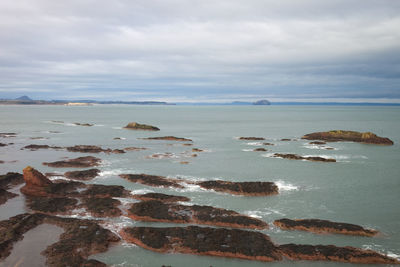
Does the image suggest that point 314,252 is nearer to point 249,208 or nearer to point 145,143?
point 249,208

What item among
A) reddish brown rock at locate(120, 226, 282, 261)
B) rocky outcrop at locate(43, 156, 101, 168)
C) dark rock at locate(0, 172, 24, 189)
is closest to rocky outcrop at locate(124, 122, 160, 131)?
rocky outcrop at locate(43, 156, 101, 168)

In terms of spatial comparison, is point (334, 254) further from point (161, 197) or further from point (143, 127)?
point (143, 127)

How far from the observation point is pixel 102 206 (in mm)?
20797

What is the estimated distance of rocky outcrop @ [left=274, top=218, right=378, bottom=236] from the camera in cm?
1745

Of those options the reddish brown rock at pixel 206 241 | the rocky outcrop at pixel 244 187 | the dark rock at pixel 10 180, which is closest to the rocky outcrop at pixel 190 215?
the reddish brown rock at pixel 206 241

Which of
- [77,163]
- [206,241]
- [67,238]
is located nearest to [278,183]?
[206,241]

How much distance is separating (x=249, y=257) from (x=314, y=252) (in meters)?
3.38

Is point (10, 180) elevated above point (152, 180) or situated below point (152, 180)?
below

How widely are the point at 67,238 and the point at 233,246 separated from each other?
9.18 m

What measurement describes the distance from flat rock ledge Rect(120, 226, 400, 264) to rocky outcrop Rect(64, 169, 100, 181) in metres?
13.2

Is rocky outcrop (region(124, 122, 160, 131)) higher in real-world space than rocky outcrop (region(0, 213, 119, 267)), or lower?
higher

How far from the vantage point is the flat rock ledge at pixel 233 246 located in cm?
1473

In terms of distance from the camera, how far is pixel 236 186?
84.0 feet

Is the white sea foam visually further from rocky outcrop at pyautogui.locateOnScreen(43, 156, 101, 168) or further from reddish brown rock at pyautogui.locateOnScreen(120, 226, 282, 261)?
rocky outcrop at pyautogui.locateOnScreen(43, 156, 101, 168)
